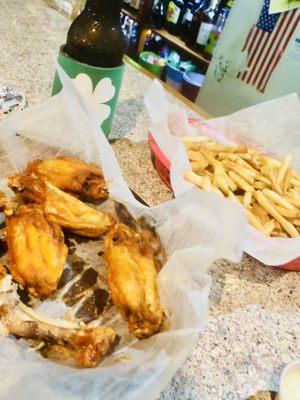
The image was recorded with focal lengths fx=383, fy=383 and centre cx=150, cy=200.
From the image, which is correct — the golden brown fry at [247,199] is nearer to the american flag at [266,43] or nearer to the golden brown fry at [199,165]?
the golden brown fry at [199,165]

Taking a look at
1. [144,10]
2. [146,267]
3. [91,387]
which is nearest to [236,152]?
[146,267]

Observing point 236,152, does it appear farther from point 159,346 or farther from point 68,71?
point 159,346

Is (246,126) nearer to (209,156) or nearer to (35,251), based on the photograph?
(209,156)

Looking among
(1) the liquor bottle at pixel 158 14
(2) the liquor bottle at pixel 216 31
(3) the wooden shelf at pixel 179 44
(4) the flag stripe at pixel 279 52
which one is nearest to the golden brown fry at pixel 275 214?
(4) the flag stripe at pixel 279 52

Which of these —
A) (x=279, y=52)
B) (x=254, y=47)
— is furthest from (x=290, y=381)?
(x=254, y=47)

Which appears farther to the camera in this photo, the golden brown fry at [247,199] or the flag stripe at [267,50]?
the flag stripe at [267,50]

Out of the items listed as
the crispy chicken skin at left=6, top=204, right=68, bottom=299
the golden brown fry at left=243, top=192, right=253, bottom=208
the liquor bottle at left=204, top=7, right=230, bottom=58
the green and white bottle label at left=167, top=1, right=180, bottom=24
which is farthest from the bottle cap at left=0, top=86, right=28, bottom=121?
the green and white bottle label at left=167, top=1, right=180, bottom=24
